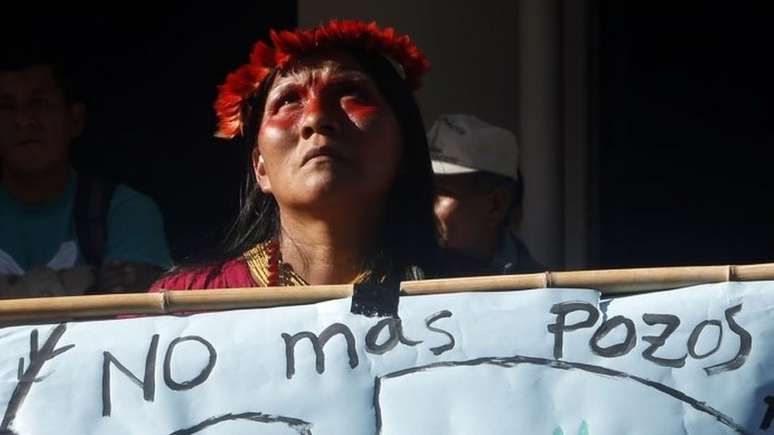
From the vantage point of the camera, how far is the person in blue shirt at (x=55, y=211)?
3396mm

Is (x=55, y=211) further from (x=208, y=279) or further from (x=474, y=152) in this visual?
(x=208, y=279)

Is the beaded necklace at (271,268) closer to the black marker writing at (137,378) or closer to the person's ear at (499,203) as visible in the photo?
the black marker writing at (137,378)

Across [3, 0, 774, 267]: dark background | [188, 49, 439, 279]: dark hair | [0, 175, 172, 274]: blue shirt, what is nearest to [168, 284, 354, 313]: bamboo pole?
[188, 49, 439, 279]: dark hair

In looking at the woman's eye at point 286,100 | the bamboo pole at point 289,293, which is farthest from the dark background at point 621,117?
the bamboo pole at point 289,293

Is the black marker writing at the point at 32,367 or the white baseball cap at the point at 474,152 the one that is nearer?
the black marker writing at the point at 32,367

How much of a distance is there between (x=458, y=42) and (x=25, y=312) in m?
2.63

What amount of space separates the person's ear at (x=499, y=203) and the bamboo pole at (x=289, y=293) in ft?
5.56

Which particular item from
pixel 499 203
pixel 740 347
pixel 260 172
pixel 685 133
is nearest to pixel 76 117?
pixel 499 203

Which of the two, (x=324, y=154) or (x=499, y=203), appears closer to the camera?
(x=324, y=154)

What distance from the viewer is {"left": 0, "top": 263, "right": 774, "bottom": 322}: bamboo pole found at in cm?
215

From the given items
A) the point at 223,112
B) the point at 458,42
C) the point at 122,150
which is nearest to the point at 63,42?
the point at 122,150

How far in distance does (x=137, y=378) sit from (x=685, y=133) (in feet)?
9.29

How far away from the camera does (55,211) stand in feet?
11.8

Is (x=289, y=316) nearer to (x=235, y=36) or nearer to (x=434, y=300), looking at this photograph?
(x=434, y=300)
